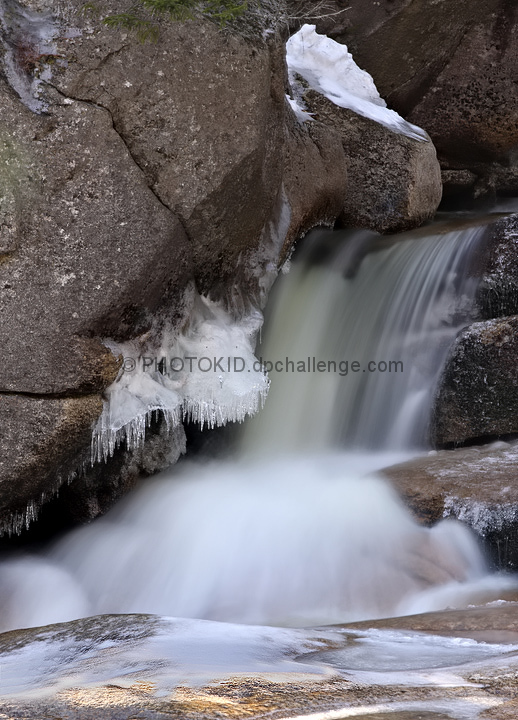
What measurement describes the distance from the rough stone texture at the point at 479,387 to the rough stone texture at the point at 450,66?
3.63 meters

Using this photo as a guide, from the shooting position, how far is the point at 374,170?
21.4 feet

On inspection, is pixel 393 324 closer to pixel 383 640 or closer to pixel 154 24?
pixel 154 24

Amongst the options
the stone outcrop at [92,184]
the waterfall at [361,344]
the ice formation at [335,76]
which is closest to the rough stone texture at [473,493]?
the waterfall at [361,344]

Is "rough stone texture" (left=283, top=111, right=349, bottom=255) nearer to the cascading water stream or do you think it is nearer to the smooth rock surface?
the cascading water stream

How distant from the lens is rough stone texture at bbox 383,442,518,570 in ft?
12.3

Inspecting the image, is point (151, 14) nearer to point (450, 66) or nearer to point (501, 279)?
point (501, 279)

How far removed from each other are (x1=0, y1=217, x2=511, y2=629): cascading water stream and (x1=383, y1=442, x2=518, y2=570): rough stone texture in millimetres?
83

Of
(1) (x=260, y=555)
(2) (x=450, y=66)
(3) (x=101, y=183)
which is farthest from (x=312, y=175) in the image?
(2) (x=450, y=66)

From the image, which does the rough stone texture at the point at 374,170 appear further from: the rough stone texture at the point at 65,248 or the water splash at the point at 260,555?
the rough stone texture at the point at 65,248

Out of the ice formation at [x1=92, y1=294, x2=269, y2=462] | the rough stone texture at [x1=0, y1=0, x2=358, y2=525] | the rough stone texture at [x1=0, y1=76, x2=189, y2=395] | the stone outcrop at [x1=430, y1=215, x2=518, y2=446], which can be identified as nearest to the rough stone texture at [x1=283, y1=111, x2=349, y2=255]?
the ice formation at [x1=92, y1=294, x2=269, y2=462]

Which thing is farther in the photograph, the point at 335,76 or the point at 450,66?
the point at 450,66

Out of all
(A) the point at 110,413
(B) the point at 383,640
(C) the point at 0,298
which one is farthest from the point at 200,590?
(C) the point at 0,298

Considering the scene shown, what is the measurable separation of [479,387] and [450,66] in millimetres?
4414

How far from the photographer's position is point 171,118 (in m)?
3.87
